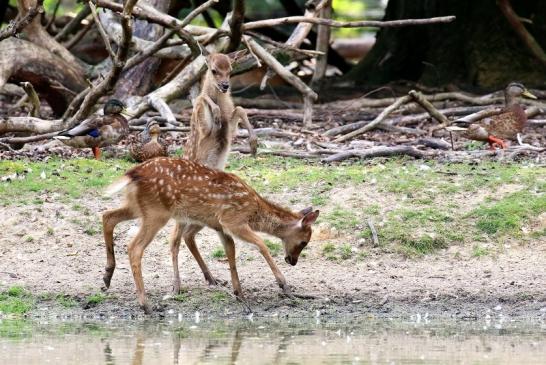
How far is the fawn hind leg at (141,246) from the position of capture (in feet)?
29.5

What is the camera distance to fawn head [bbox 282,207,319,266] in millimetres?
9562

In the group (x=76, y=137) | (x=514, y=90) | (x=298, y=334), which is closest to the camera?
(x=298, y=334)

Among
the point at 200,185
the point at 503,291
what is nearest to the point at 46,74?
the point at 200,185

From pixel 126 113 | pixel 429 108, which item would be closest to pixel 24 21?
pixel 126 113

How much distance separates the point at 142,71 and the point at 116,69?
3539 millimetres

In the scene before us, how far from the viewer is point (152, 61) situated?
15.3 meters

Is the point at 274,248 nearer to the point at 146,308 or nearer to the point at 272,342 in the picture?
the point at 146,308

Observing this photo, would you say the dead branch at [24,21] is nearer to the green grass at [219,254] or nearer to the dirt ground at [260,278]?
the dirt ground at [260,278]

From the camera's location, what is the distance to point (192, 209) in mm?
9086

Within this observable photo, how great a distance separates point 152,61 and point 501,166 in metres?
5.19

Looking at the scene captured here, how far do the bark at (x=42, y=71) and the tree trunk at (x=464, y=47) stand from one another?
17.7ft

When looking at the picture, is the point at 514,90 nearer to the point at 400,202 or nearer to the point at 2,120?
the point at 400,202

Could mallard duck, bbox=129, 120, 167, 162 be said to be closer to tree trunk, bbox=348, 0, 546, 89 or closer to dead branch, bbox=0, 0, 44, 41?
dead branch, bbox=0, 0, 44, 41

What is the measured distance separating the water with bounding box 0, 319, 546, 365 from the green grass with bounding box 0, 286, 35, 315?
252 mm
